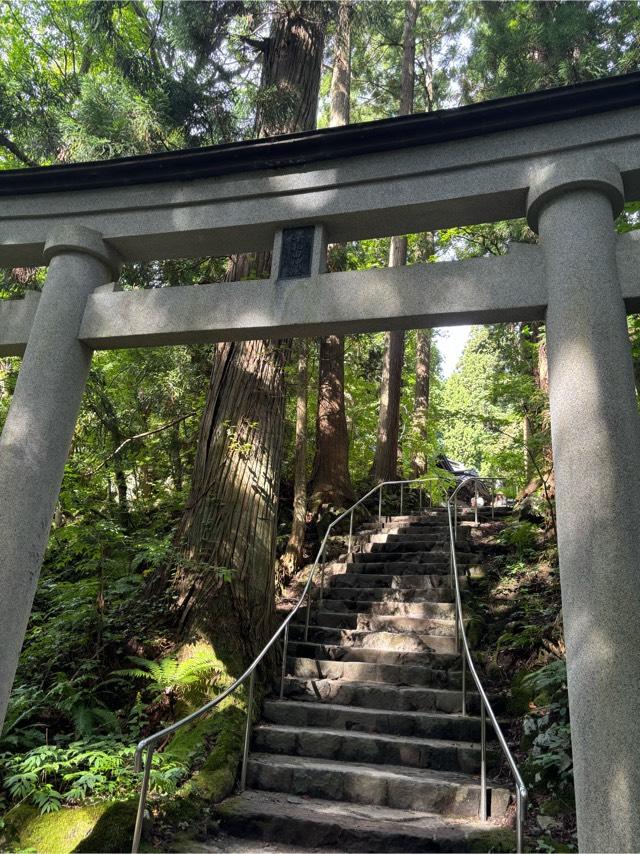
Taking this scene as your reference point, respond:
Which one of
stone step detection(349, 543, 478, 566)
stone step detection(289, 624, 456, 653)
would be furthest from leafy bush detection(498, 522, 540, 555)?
stone step detection(289, 624, 456, 653)

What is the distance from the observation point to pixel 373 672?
561 centimetres

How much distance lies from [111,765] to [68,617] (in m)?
1.81

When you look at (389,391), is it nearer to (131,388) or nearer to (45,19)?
(131,388)

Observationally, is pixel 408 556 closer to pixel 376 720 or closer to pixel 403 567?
pixel 403 567

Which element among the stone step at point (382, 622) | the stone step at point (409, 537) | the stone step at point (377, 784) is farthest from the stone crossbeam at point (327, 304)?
the stone step at point (409, 537)

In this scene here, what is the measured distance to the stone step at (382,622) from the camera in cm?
620

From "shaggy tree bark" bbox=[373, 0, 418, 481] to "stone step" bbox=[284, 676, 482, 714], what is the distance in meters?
6.20

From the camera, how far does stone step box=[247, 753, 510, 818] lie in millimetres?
3969

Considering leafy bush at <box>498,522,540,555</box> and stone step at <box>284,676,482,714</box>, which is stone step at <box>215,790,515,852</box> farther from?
leafy bush at <box>498,522,540,555</box>

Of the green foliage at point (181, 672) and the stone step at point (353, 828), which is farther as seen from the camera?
the green foliage at point (181, 672)

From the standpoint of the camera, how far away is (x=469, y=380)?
30.6m

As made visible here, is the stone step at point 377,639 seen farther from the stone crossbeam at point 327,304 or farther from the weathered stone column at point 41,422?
the stone crossbeam at point 327,304

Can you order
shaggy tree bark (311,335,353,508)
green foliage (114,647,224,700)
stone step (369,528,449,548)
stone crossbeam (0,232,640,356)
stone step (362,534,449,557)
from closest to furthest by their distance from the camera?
stone crossbeam (0,232,640,356)
green foliage (114,647,224,700)
stone step (362,534,449,557)
stone step (369,528,449,548)
shaggy tree bark (311,335,353,508)

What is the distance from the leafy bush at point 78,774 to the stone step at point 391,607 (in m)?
3.06
